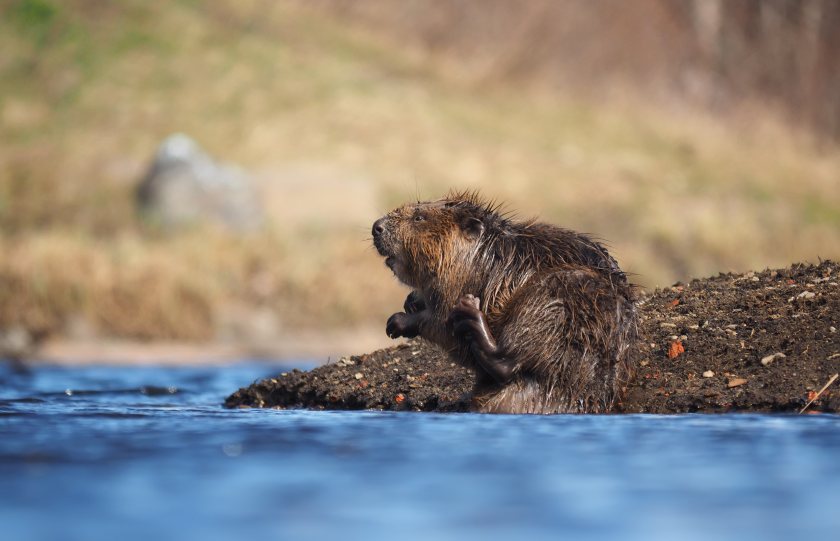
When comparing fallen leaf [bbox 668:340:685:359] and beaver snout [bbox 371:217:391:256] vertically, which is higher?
beaver snout [bbox 371:217:391:256]

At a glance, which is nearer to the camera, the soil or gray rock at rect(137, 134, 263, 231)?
the soil

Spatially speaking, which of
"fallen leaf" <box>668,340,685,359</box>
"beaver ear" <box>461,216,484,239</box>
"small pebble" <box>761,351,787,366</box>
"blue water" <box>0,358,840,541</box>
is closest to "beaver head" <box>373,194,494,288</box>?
"beaver ear" <box>461,216,484,239</box>

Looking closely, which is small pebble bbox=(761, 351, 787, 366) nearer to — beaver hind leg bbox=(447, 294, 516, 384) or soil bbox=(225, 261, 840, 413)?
soil bbox=(225, 261, 840, 413)

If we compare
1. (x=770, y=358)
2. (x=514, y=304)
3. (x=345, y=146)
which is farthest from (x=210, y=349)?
(x=514, y=304)

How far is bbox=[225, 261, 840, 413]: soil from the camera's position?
8.23 metres

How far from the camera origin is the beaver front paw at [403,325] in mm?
8242

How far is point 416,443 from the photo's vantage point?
6.59 m

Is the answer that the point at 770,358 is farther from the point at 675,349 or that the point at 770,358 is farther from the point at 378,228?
the point at 378,228

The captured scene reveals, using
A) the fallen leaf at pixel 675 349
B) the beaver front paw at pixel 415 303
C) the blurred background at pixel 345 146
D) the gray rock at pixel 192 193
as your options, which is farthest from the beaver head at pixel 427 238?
the gray rock at pixel 192 193

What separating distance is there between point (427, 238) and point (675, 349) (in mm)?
1929

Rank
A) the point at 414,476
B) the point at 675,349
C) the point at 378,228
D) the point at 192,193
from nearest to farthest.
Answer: the point at 414,476 → the point at 378,228 → the point at 675,349 → the point at 192,193

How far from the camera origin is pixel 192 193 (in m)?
25.8

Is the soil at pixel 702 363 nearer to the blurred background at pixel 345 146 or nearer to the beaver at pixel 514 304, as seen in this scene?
the beaver at pixel 514 304

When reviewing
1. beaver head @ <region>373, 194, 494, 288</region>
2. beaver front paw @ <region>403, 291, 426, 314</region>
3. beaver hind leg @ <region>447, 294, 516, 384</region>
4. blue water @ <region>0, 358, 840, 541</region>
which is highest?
beaver head @ <region>373, 194, 494, 288</region>
